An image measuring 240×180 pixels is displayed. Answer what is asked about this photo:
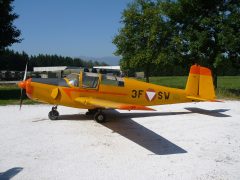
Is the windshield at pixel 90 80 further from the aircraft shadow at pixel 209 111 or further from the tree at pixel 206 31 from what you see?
the tree at pixel 206 31

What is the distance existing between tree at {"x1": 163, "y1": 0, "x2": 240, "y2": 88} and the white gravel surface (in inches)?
414

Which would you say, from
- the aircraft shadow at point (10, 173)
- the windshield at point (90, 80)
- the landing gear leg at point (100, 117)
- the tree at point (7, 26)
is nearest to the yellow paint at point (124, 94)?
the windshield at point (90, 80)

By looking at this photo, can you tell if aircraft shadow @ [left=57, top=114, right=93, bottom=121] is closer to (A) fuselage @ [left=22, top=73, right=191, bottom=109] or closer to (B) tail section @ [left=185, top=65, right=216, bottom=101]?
(A) fuselage @ [left=22, top=73, right=191, bottom=109]

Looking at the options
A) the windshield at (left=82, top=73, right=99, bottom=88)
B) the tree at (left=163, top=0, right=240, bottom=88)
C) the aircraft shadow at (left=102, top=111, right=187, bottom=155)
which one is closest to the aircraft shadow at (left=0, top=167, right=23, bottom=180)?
the aircraft shadow at (left=102, top=111, right=187, bottom=155)

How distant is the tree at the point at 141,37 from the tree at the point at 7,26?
1259 cm

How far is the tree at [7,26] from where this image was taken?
2411 centimetres

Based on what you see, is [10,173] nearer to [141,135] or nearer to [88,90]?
[141,135]

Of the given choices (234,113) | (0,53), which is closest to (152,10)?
(0,53)

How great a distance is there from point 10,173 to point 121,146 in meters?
3.23

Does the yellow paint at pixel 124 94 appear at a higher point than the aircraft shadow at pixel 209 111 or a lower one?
higher

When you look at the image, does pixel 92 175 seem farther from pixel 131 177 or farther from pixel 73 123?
pixel 73 123

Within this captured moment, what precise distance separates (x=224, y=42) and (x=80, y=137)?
16.5 metres

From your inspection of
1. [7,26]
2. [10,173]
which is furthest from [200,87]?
[7,26]

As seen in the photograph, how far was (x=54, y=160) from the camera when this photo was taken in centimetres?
718
